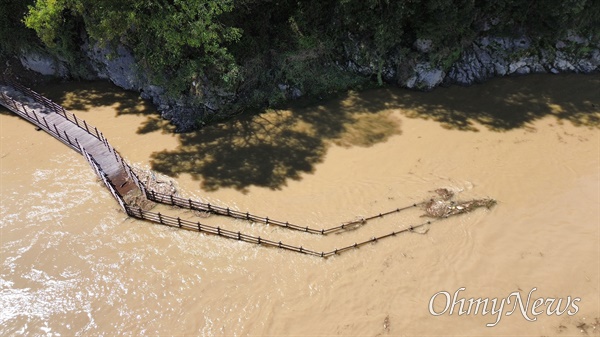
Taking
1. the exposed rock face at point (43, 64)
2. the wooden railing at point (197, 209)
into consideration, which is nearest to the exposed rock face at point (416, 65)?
the exposed rock face at point (43, 64)

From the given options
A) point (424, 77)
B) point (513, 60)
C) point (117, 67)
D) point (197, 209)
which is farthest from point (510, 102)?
point (117, 67)

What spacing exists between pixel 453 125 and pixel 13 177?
2288 cm

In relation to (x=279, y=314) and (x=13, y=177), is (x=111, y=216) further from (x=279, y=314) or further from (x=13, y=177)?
(x=279, y=314)

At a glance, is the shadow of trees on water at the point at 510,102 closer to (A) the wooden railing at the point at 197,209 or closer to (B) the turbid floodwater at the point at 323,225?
(B) the turbid floodwater at the point at 323,225

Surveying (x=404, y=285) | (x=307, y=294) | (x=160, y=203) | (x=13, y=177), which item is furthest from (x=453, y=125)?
(x=13, y=177)

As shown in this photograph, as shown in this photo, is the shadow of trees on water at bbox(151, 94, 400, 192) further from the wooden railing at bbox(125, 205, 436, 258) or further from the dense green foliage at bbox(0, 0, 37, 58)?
the dense green foliage at bbox(0, 0, 37, 58)

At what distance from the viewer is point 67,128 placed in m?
20.4

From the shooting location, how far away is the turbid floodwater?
1277 cm

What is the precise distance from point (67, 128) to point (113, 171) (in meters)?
5.19

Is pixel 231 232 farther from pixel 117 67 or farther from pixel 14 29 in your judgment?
pixel 14 29

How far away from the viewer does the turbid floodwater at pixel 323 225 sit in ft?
41.9

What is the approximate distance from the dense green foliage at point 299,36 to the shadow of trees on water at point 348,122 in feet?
6.26

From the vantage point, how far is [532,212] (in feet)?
53.7

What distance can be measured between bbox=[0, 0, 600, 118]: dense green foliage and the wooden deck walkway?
11.2 ft
